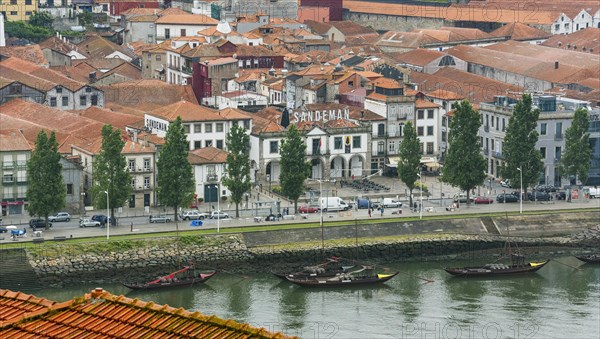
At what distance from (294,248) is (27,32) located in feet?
182

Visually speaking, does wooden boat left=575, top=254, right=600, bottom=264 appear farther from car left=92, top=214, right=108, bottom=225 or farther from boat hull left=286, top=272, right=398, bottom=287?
car left=92, top=214, right=108, bottom=225

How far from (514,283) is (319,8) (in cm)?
6790

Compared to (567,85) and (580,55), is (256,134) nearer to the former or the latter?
(567,85)

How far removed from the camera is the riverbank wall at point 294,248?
50219 millimetres

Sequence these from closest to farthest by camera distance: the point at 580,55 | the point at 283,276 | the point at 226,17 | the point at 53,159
Result: the point at 283,276 < the point at 53,159 < the point at 580,55 < the point at 226,17

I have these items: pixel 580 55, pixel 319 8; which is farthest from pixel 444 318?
pixel 319 8

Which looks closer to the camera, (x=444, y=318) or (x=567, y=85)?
(x=444, y=318)

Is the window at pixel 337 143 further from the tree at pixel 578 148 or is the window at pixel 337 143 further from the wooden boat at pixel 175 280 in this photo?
the wooden boat at pixel 175 280

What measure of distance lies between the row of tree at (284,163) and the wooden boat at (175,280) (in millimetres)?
6546

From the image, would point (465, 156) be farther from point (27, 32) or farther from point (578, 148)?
point (27, 32)

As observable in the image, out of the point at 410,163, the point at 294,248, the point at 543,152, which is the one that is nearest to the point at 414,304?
the point at 294,248

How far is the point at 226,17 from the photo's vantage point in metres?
107

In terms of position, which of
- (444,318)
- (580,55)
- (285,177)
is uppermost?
(580,55)

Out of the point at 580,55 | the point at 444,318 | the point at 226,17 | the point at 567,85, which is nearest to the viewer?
the point at 444,318
